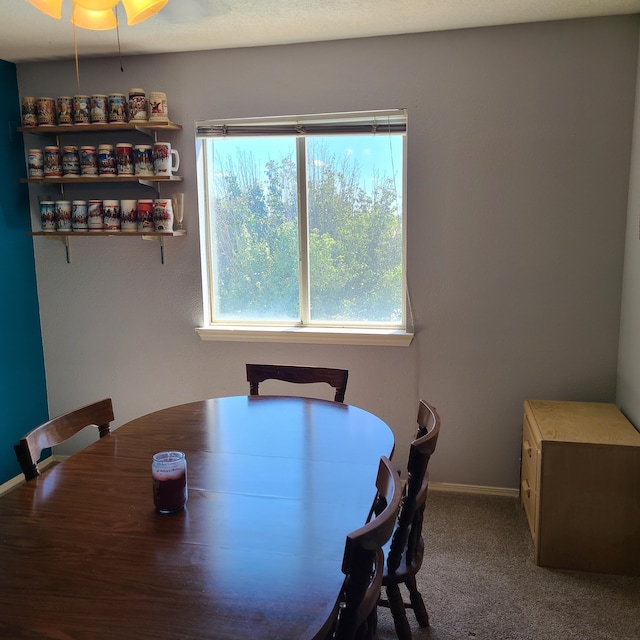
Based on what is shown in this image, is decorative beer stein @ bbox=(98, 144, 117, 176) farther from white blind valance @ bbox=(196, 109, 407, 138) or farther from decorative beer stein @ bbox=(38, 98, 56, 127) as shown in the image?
white blind valance @ bbox=(196, 109, 407, 138)

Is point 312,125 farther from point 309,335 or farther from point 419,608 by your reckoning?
point 419,608

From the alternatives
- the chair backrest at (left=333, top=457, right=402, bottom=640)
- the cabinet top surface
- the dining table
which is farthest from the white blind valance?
the chair backrest at (left=333, top=457, right=402, bottom=640)

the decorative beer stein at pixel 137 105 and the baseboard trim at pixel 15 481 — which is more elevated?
the decorative beer stein at pixel 137 105

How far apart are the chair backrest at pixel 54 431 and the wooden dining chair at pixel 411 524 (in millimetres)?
998

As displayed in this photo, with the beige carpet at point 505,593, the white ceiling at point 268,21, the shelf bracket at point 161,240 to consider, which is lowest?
the beige carpet at point 505,593

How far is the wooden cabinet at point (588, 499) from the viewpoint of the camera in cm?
220

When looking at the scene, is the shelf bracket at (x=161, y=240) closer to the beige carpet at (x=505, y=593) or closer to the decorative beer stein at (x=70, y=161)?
the decorative beer stein at (x=70, y=161)

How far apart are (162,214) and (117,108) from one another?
0.57m

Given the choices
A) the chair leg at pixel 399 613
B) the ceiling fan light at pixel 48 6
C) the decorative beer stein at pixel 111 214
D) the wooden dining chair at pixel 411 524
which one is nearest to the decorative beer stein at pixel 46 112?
the decorative beer stein at pixel 111 214

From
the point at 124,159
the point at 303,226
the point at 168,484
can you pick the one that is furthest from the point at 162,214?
Result: the point at 168,484

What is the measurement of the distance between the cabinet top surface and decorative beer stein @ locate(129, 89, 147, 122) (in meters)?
2.32

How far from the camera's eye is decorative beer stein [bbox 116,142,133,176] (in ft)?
9.50

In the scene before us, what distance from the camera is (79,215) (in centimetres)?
298

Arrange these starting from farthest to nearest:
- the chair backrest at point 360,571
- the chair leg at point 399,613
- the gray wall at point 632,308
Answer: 1. the gray wall at point 632,308
2. the chair leg at point 399,613
3. the chair backrest at point 360,571
